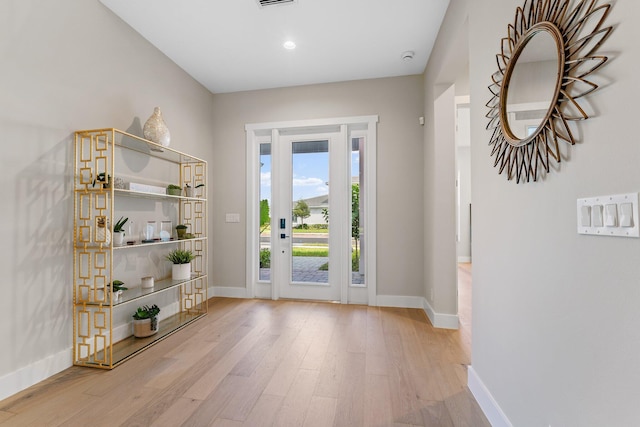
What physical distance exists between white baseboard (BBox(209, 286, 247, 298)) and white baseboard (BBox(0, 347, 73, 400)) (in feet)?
6.29

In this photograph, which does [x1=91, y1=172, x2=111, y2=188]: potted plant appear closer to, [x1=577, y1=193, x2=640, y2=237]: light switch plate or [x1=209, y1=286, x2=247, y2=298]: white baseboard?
[x1=209, y1=286, x2=247, y2=298]: white baseboard

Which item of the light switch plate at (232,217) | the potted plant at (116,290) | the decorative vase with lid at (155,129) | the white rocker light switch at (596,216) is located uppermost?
the decorative vase with lid at (155,129)

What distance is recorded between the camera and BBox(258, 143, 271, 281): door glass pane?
155 inches

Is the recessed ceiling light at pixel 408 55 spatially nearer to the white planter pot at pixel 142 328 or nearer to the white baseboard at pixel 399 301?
the white baseboard at pixel 399 301

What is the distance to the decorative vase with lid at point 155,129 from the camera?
2.69 meters

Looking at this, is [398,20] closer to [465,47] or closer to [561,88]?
[465,47]

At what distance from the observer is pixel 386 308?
348cm

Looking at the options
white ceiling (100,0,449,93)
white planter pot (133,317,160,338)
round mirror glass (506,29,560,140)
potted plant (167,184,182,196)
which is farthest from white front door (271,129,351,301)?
round mirror glass (506,29,560,140)

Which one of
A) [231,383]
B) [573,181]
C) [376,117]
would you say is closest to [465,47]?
[376,117]

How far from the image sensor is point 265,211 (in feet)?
13.0

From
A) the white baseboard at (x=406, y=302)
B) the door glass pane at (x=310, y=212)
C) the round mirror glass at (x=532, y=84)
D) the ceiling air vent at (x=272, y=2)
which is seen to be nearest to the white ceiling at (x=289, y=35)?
the ceiling air vent at (x=272, y=2)

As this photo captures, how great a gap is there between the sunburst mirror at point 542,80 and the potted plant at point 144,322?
9.58ft

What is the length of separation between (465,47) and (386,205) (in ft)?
5.82

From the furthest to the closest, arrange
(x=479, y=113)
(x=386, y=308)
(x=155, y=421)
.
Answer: (x=386, y=308) < (x=479, y=113) < (x=155, y=421)
